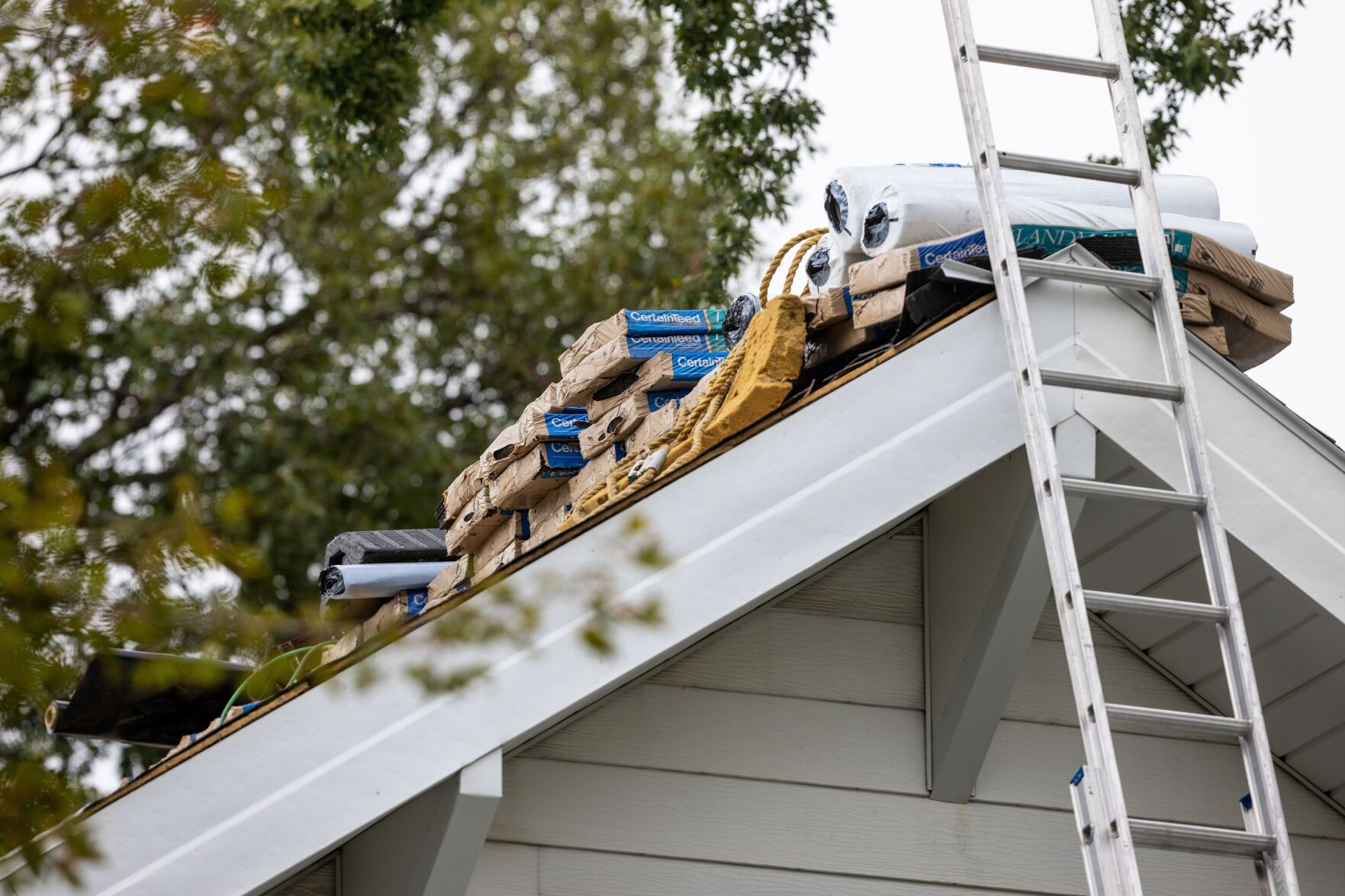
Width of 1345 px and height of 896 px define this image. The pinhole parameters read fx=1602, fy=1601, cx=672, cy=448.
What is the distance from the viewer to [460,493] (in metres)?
5.11

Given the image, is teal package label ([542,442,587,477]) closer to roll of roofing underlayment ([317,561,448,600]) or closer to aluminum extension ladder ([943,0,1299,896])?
roll of roofing underlayment ([317,561,448,600])

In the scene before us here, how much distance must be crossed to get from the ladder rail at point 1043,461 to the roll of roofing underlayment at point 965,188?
327mm

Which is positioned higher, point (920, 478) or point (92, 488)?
point (92, 488)

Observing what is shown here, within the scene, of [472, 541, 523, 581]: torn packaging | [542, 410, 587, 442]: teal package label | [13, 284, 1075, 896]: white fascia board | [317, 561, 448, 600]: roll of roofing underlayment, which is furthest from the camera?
[317, 561, 448, 600]: roll of roofing underlayment

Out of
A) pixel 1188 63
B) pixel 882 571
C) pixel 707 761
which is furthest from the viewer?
pixel 1188 63

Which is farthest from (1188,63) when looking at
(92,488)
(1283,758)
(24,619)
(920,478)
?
(92,488)

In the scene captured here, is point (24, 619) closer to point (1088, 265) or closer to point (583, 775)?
point (583, 775)

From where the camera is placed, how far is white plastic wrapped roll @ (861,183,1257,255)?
12.9 ft

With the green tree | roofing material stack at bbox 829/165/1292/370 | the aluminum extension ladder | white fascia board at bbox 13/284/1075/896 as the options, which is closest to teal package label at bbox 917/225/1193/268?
roofing material stack at bbox 829/165/1292/370

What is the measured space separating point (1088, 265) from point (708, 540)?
3.78 ft

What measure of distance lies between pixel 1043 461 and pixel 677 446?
87cm

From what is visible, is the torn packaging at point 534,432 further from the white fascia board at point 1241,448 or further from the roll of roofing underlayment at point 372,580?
the white fascia board at point 1241,448

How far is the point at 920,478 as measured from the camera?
3518mm

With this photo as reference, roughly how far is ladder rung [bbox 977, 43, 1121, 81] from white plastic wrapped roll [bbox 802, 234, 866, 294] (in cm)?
59
